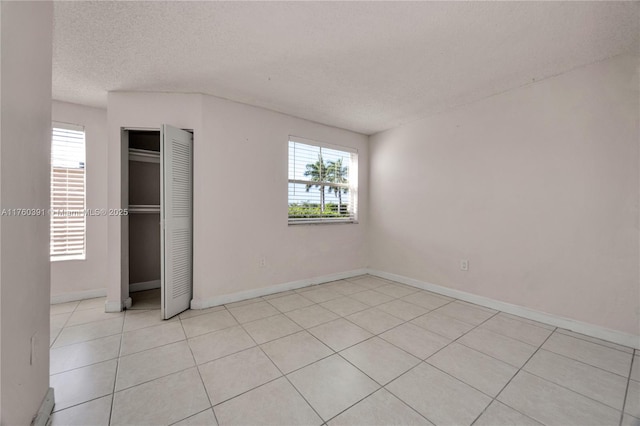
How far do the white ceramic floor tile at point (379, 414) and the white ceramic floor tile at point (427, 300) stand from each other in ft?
5.37

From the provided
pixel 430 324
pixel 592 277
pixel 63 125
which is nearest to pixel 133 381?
pixel 430 324

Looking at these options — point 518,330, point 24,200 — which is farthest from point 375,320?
point 24,200

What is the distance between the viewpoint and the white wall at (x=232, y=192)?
285 centimetres

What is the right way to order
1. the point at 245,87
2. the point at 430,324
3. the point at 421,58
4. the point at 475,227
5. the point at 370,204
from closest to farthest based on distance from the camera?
the point at 421,58 < the point at 430,324 < the point at 245,87 < the point at 475,227 < the point at 370,204

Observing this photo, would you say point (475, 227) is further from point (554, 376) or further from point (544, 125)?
point (554, 376)

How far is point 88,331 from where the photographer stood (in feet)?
7.66

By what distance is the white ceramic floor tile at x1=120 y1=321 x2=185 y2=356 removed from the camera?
2.06 meters

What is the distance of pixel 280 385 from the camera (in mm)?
1624

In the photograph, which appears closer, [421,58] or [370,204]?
[421,58]

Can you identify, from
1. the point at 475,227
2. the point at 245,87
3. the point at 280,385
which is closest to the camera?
the point at 280,385

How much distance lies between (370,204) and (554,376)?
10.3ft

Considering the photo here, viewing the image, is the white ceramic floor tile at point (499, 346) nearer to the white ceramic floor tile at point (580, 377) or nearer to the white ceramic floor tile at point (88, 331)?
the white ceramic floor tile at point (580, 377)

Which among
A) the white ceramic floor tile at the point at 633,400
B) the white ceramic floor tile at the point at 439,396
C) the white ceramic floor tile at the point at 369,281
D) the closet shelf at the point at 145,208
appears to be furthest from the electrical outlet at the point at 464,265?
the closet shelf at the point at 145,208

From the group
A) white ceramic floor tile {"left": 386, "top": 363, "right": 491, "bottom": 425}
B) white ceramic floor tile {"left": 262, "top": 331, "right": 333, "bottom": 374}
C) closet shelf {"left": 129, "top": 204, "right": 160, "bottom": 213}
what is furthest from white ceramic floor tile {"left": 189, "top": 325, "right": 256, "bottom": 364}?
closet shelf {"left": 129, "top": 204, "right": 160, "bottom": 213}
